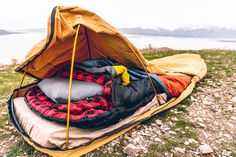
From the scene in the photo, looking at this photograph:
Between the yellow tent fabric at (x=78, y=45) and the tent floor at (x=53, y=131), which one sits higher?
the yellow tent fabric at (x=78, y=45)

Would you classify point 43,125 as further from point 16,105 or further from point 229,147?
point 229,147

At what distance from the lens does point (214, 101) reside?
5.89 meters

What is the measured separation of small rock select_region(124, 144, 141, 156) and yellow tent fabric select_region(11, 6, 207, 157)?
0.33 metres

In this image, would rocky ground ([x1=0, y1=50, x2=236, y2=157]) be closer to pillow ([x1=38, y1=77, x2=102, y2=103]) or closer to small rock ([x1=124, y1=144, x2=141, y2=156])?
small rock ([x1=124, y1=144, x2=141, y2=156])

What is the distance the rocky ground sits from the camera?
12.9 feet

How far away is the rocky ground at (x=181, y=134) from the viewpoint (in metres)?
3.93

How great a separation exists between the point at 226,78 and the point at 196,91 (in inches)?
66.4

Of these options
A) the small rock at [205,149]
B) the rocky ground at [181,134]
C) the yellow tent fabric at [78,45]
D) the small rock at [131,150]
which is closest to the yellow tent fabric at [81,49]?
the yellow tent fabric at [78,45]

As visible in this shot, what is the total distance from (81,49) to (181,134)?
2.78 meters

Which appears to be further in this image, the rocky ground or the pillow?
the pillow

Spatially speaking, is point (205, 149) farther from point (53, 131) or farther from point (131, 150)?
point (53, 131)

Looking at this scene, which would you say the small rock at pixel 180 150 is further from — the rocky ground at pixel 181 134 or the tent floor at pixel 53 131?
the tent floor at pixel 53 131

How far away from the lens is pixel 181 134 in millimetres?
4395

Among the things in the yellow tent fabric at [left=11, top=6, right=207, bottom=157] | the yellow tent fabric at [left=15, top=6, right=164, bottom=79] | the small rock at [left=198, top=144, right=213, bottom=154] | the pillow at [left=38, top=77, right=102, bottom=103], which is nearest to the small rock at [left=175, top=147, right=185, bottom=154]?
the small rock at [left=198, top=144, right=213, bottom=154]
